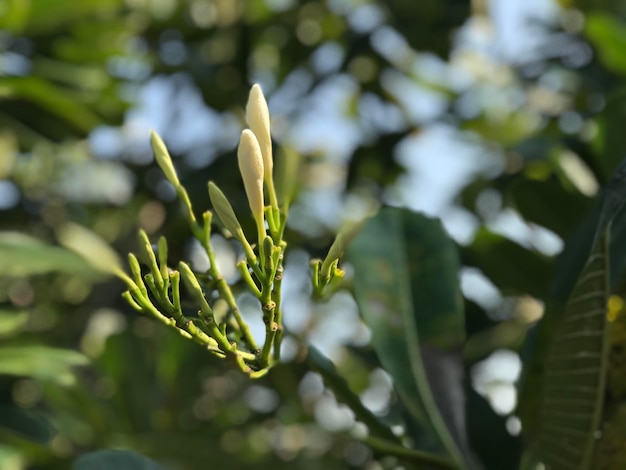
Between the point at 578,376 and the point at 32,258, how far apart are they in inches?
32.8

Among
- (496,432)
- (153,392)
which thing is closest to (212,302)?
(496,432)

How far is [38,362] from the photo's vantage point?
1.22m

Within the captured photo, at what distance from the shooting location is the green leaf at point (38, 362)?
A: 120cm

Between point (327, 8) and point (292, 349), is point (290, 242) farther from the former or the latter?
point (327, 8)

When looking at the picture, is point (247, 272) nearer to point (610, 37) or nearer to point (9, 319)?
point (9, 319)

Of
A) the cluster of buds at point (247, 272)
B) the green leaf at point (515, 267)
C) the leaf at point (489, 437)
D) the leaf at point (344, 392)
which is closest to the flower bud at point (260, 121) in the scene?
the cluster of buds at point (247, 272)

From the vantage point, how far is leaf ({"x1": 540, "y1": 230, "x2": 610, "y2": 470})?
0.74 m

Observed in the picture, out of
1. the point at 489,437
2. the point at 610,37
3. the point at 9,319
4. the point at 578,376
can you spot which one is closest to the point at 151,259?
the point at 578,376

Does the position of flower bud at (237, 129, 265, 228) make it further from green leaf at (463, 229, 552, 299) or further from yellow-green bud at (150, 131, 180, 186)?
green leaf at (463, 229, 552, 299)

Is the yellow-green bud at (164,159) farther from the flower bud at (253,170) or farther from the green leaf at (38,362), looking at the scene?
the green leaf at (38,362)

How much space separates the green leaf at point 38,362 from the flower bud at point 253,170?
0.75 metres

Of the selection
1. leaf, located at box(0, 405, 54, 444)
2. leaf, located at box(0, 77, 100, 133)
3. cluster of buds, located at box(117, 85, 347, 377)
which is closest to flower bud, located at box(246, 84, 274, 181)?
cluster of buds, located at box(117, 85, 347, 377)

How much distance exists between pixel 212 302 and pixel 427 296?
381 mm

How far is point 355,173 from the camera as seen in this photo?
7.04ft
